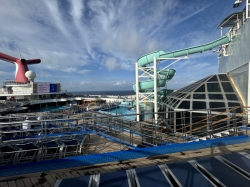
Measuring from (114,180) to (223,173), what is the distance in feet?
5.02

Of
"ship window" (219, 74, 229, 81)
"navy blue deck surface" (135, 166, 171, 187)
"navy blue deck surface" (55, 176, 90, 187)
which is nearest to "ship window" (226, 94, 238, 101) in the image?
"ship window" (219, 74, 229, 81)

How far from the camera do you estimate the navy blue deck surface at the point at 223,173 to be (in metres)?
1.87

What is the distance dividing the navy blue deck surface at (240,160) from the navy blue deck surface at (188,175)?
0.70 meters

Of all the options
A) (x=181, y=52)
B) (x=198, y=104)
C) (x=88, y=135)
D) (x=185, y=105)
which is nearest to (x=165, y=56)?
A: (x=181, y=52)

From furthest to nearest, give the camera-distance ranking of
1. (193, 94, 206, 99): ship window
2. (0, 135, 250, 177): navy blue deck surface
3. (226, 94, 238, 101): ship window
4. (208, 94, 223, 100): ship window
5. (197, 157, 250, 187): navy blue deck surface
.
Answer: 1. (193, 94, 206, 99): ship window
2. (208, 94, 223, 100): ship window
3. (226, 94, 238, 101): ship window
4. (0, 135, 250, 177): navy blue deck surface
5. (197, 157, 250, 187): navy blue deck surface

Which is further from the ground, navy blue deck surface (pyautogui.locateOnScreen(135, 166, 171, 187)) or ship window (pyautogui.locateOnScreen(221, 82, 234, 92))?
ship window (pyautogui.locateOnScreen(221, 82, 234, 92))

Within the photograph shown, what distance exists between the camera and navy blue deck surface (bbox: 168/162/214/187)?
74.9 inches

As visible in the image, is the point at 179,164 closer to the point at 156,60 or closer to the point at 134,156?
the point at 134,156

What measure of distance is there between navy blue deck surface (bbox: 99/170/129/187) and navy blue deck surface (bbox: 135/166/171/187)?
A: 0.21 m

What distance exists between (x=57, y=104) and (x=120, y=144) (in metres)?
35.9

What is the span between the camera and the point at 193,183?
1911 mm

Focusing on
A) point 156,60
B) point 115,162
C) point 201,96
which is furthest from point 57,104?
point 115,162

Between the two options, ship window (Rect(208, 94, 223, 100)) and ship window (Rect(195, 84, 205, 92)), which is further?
ship window (Rect(195, 84, 205, 92))

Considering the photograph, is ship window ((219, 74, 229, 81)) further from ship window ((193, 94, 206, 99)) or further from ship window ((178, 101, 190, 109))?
ship window ((178, 101, 190, 109))
